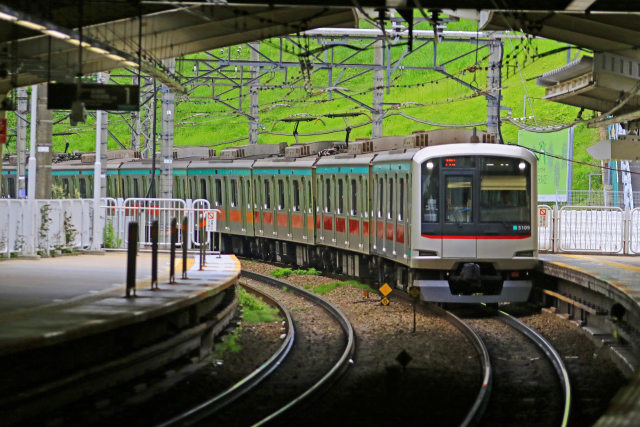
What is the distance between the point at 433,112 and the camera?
3413 inches

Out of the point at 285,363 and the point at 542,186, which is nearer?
the point at 285,363

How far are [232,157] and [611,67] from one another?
16.8 m

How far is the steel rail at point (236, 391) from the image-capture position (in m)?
9.60

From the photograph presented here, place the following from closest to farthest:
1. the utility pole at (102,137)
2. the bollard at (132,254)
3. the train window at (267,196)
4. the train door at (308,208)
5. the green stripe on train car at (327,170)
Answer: the bollard at (132,254)
the utility pole at (102,137)
the green stripe on train car at (327,170)
the train door at (308,208)
the train window at (267,196)

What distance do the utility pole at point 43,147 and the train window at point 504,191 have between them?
7.70 meters

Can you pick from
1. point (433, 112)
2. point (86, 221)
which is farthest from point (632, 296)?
point (433, 112)

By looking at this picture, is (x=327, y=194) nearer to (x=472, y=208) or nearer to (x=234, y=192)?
(x=234, y=192)

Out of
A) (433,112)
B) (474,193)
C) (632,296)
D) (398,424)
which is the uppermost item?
(433,112)

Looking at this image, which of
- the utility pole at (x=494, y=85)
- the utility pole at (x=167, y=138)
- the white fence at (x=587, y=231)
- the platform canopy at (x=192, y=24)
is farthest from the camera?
the utility pole at (x=494, y=85)

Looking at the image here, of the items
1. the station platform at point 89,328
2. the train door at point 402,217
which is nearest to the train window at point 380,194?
the train door at point 402,217

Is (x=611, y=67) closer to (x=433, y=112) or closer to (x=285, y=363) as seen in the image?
(x=285, y=363)

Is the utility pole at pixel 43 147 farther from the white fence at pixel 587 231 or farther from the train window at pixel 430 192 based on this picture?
the white fence at pixel 587 231

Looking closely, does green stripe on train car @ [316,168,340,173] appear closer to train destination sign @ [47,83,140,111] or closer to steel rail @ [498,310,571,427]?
steel rail @ [498,310,571,427]

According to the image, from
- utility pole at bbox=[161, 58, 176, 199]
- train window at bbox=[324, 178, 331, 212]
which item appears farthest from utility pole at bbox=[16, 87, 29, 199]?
train window at bbox=[324, 178, 331, 212]
